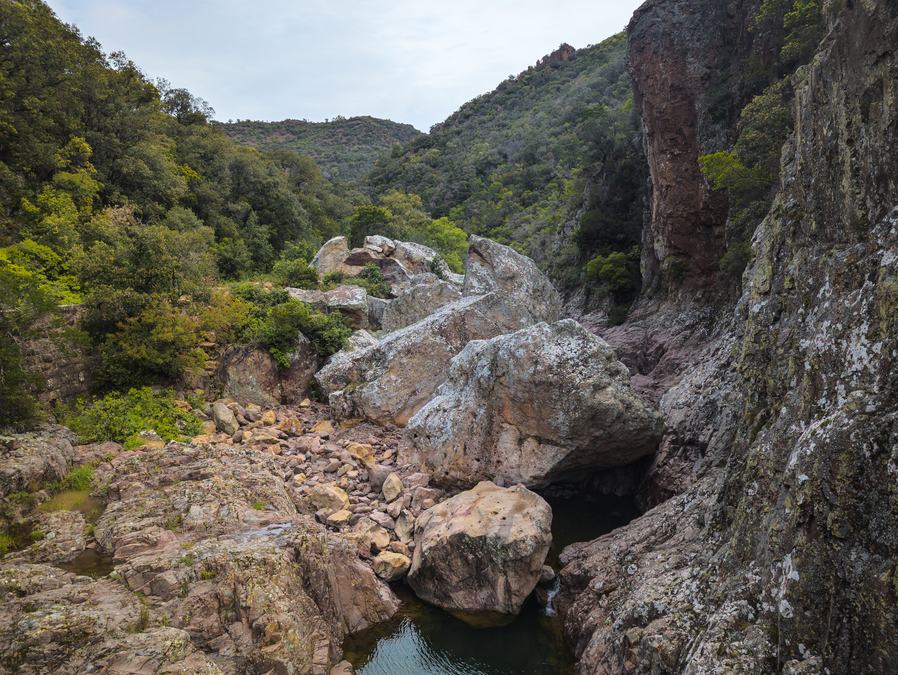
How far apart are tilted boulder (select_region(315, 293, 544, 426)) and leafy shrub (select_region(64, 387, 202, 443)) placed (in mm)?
4796

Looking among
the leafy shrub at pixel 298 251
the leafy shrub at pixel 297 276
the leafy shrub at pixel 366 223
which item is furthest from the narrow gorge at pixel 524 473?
the leafy shrub at pixel 366 223

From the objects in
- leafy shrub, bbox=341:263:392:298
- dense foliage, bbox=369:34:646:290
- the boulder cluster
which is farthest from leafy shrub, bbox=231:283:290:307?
dense foliage, bbox=369:34:646:290

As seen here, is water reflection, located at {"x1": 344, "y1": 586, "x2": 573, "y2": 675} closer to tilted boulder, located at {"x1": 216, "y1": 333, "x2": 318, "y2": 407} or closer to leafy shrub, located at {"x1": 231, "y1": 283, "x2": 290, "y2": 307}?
tilted boulder, located at {"x1": 216, "y1": 333, "x2": 318, "y2": 407}

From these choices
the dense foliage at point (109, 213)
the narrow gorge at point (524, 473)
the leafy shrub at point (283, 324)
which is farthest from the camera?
the leafy shrub at point (283, 324)

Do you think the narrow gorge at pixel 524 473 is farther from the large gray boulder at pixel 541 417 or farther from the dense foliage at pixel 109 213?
the dense foliage at pixel 109 213

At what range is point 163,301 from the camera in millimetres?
15984

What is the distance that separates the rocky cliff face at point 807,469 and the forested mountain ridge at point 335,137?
3417 inches

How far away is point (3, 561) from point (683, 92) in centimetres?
2728

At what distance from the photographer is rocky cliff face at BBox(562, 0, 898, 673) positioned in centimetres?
521

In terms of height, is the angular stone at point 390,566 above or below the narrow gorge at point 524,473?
below

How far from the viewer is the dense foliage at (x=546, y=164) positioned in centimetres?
3156

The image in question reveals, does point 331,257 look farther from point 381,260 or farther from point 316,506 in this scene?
point 316,506

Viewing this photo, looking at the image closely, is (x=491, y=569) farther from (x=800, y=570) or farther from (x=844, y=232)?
(x=844, y=232)

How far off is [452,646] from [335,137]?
114 m
